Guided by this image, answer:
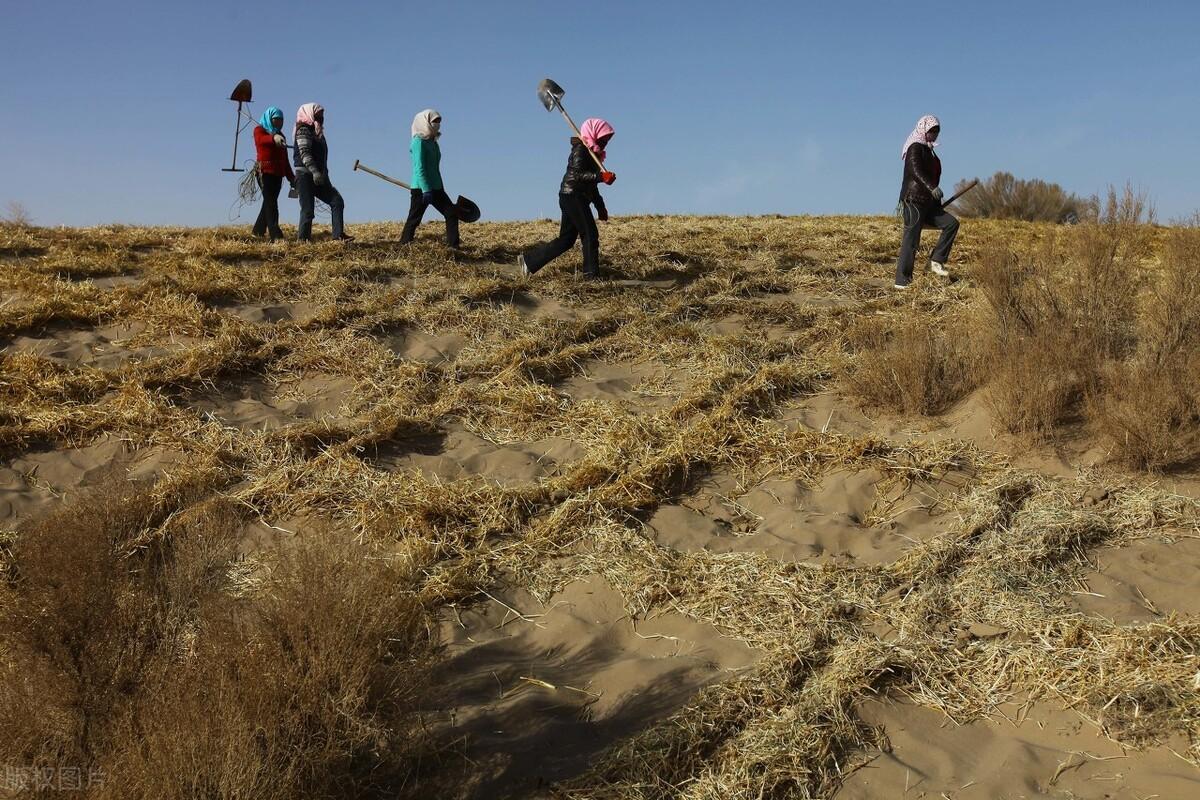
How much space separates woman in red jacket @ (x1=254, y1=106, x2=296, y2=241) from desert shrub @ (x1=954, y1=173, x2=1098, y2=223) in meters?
12.5

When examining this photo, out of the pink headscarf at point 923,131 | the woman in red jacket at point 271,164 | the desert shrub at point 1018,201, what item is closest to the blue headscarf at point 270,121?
the woman in red jacket at point 271,164

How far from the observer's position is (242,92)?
12406 millimetres

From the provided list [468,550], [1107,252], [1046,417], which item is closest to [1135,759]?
[1046,417]

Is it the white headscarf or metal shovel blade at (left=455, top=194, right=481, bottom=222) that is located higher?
the white headscarf

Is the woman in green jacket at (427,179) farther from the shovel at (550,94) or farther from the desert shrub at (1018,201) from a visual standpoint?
the desert shrub at (1018,201)

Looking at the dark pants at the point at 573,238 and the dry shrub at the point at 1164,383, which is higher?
the dark pants at the point at 573,238

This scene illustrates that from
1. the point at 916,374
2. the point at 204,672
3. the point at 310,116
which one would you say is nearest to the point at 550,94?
the point at 310,116

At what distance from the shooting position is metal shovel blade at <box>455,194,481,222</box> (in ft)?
34.3

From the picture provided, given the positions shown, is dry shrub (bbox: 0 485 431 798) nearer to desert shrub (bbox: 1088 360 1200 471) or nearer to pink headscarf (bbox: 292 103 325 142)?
desert shrub (bbox: 1088 360 1200 471)

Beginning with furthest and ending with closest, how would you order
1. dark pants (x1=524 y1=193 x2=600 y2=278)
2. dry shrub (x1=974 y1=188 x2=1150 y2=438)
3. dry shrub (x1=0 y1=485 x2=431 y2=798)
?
dark pants (x1=524 y1=193 x2=600 y2=278) → dry shrub (x1=974 y1=188 x2=1150 y2=438) → dry shrub (x1=0 y1=485 x2=431 y2=798)

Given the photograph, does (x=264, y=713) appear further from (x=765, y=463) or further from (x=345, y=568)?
(x=765, y=463)

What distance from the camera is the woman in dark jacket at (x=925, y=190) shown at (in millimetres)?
9328

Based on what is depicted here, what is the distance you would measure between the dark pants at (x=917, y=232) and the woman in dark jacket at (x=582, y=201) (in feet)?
9.46

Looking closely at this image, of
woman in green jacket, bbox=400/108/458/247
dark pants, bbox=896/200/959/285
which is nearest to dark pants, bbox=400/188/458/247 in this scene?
woman in green jacket, bbox=400/108/458/247
